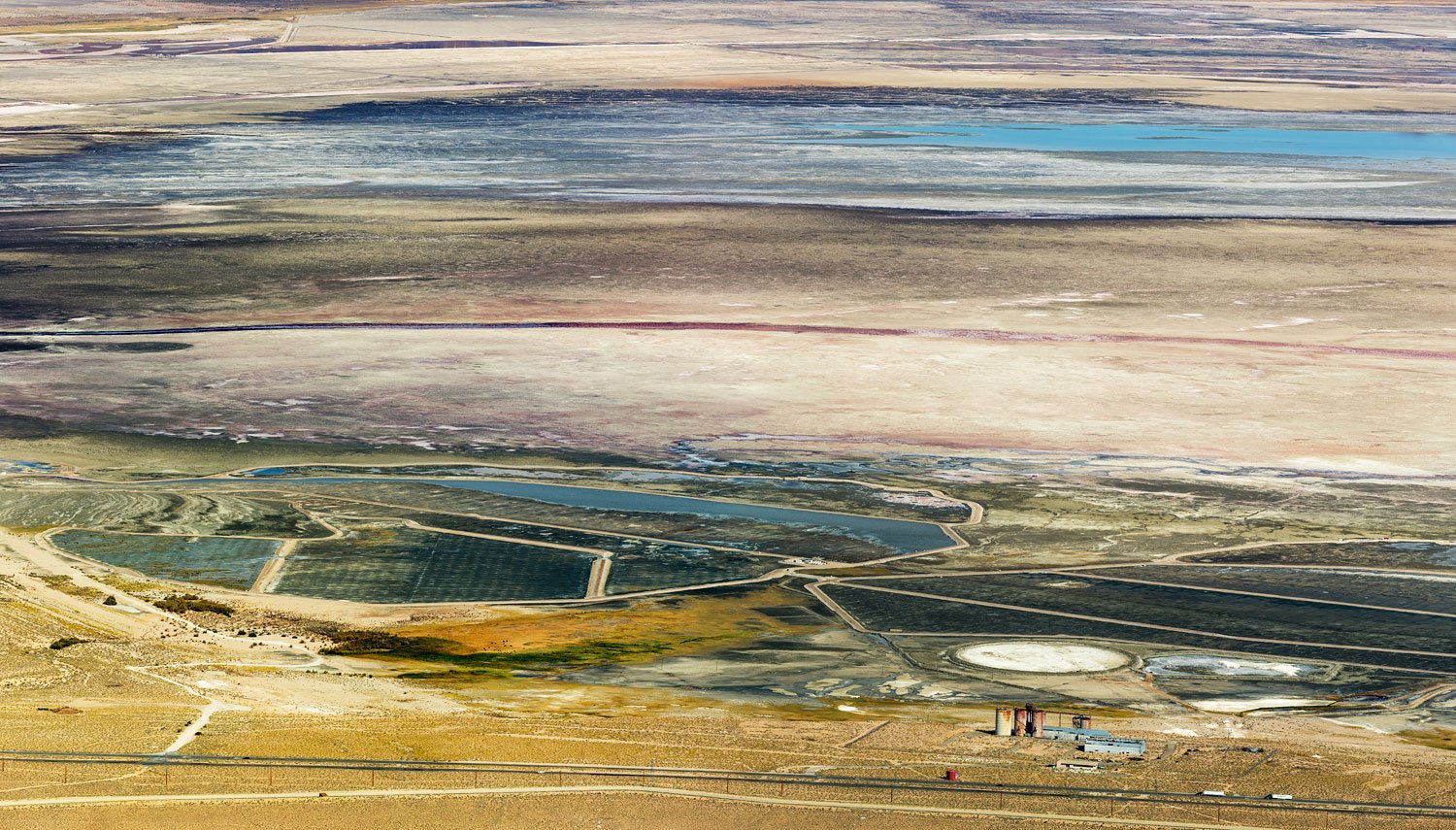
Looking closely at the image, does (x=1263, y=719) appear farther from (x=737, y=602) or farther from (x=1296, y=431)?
(x=1296, y=431)

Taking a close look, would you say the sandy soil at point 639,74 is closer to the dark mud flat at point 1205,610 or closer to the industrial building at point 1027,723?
the dark mud flat at point 1205,610

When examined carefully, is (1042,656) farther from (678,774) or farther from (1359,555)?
(1359,555)

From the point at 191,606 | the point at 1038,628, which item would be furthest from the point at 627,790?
the point at 191,606

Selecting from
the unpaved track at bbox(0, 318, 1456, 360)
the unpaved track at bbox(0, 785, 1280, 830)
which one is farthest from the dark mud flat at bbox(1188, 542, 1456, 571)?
the unpaved track at bbox(0, 318, 1456, 360)

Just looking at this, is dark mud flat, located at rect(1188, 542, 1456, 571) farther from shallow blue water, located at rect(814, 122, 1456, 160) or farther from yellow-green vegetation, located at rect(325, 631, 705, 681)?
shallow blue water, located at rect(814, 122, 1456, 160)

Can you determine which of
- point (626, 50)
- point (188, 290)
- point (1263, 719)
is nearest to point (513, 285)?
point (188, 290)
